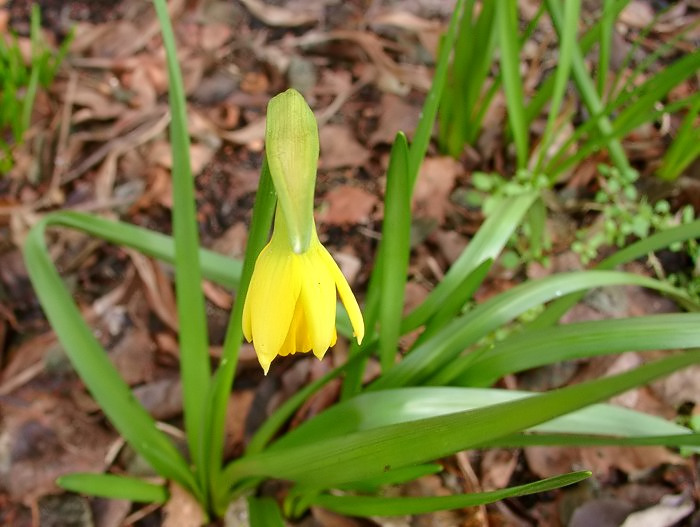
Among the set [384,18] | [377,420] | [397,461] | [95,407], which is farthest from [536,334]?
[384,18]

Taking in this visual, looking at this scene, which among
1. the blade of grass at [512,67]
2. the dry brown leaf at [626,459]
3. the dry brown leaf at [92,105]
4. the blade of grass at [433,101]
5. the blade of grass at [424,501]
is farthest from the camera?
the dry brown leaf at [92,105]

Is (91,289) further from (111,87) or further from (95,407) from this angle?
(111,87)

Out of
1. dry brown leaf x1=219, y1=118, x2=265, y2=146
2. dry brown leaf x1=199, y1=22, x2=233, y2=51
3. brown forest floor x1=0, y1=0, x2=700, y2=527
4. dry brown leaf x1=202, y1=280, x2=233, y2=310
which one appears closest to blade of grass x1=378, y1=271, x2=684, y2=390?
brown forest floor x1=0, y1=0, x2=700, y2=527

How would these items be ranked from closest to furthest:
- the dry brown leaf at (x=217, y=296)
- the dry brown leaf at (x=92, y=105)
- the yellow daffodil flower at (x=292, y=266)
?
the yellow daffodil flower at (x=292, y=266), the dry brown leaf at (x=217, y=296), the dry brown leaf at (x=92, y=105)

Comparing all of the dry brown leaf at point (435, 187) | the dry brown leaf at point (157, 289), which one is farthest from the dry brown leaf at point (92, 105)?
the dry brown leaf at point (435, 187)

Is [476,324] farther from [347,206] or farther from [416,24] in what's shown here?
[416,24]

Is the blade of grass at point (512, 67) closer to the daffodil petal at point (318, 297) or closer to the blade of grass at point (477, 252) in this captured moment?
the blade of grass at point (477, 252)
